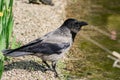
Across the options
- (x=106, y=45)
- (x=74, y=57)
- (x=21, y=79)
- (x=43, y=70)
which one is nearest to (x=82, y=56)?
(x=74, y=57)

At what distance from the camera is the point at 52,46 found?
7.01 meters

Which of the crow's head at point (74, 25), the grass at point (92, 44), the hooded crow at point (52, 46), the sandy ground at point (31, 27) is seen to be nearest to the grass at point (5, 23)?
the hooded crow at point (52, 46)

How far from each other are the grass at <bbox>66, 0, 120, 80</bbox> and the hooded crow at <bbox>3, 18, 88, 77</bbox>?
761mm

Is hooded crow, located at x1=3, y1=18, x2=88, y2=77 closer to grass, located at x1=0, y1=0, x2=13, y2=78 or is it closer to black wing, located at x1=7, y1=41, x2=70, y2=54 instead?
black wing, located at x1=7, y1=41, x2=70, y2=54

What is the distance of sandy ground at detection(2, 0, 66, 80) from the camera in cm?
700

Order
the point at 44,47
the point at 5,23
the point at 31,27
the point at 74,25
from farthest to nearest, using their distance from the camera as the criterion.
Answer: the point at 31,27 < the point at 74,25 < the point at 44,47 < the point at 5,23

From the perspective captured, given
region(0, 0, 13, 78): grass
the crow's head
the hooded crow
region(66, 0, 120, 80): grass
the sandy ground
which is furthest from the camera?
region(66, 0, 120, 80): grass

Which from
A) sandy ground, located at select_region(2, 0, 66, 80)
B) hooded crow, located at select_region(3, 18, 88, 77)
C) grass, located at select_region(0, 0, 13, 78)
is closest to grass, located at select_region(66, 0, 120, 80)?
sandy ground, located at select_region(2, 0, 66, 80)

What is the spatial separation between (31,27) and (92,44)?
1.25m

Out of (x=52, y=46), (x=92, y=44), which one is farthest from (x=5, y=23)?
(x=92, y=44)

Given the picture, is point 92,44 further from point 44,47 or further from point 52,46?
point 44,47

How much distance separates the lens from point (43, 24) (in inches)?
388

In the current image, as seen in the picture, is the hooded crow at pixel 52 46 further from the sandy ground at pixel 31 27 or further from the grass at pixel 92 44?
the grass at pixel 92 44

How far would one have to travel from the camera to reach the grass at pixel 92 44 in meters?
7.93
